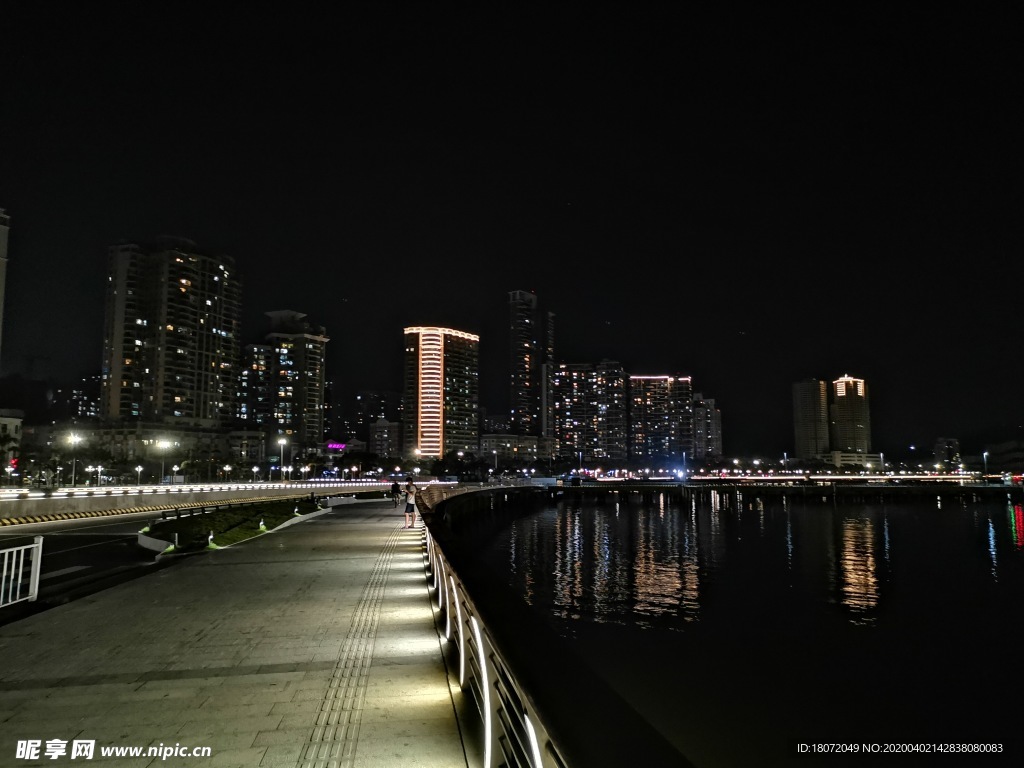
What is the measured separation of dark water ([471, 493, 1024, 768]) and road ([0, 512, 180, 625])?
40.2 ft

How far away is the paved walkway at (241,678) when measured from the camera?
520cm

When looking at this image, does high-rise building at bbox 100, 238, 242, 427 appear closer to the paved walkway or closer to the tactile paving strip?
the paved walkway

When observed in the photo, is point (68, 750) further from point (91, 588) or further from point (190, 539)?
point (190, 539)

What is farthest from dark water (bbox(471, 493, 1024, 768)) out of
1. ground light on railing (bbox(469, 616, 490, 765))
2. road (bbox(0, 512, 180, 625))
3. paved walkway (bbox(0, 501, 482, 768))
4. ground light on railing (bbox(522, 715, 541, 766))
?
road (bbox(0, 512, 180, 625))

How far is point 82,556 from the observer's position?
68.7 ft

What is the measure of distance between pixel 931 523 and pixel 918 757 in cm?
6916

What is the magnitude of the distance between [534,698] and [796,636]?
75.6 ft

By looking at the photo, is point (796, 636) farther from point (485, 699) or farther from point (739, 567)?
point (485, 699)

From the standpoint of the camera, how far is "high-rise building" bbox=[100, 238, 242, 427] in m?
149

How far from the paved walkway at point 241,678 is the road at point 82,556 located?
2.40ft

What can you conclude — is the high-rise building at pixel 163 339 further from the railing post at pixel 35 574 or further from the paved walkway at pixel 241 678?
the paved walkway at pixel 241 678

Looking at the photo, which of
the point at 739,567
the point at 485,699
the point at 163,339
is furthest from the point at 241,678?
the point at 163,339

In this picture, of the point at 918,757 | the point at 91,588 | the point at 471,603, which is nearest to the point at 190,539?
the point at 91,588

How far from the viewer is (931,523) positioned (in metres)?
72.1
